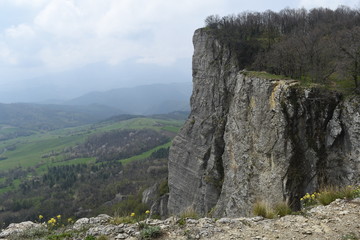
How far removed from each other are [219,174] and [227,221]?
33.0 meters

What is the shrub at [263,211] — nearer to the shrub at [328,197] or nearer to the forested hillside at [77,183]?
the shrub at [328,197]

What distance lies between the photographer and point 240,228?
9977 millimetres

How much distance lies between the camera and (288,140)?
24.0m

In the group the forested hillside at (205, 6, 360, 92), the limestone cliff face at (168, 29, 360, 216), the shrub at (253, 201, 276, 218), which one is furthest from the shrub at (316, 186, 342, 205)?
the forested hillside at (205, 6, 360, 92)

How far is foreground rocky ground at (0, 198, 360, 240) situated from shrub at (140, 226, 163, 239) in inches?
7.4

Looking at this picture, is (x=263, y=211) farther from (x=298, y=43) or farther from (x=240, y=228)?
(x=298, y=43)

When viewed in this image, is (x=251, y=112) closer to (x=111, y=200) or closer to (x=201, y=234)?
(x=201, y=234)

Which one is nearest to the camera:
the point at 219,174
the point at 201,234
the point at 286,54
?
the point at 201,234

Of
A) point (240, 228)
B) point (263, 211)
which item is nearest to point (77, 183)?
point (263, 211)

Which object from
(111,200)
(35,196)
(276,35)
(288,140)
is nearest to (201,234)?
(288,140)

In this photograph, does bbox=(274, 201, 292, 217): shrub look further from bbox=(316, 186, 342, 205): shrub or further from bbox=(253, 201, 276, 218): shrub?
bbox=(316, 186, 342, 205): shrub

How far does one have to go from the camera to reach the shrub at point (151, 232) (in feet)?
30.9

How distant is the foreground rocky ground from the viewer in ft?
30.1

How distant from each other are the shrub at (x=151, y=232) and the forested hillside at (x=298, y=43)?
76.1 ft
